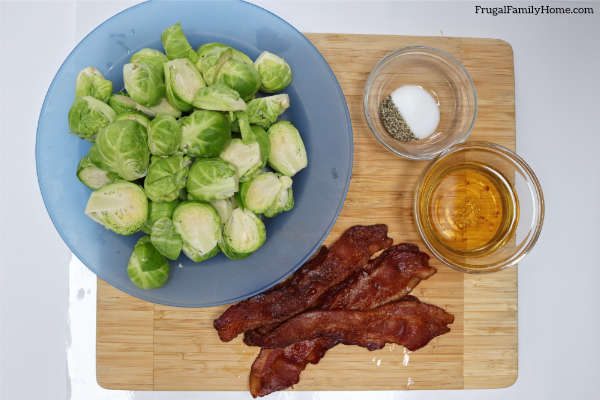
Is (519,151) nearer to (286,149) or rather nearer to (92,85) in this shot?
(286,149)

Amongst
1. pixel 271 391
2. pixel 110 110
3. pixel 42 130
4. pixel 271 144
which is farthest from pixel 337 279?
Answer: pixel 42 130

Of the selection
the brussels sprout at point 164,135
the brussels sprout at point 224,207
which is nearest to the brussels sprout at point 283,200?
the brussels sprout at point 224,207

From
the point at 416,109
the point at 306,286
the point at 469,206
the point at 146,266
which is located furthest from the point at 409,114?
the point at 146,266

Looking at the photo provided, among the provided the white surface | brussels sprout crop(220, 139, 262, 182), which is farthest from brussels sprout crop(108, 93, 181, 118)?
the white surface

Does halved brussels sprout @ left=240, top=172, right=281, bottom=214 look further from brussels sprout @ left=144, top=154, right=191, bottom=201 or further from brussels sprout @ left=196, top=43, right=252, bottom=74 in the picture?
brussels sprout @ left=196, top=43, right=252, bottom=74

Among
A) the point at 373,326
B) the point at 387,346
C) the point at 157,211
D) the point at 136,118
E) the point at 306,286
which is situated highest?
the point at 136,118

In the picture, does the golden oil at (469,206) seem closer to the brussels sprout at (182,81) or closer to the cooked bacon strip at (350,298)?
the cooked bacon strip at (350,298)
